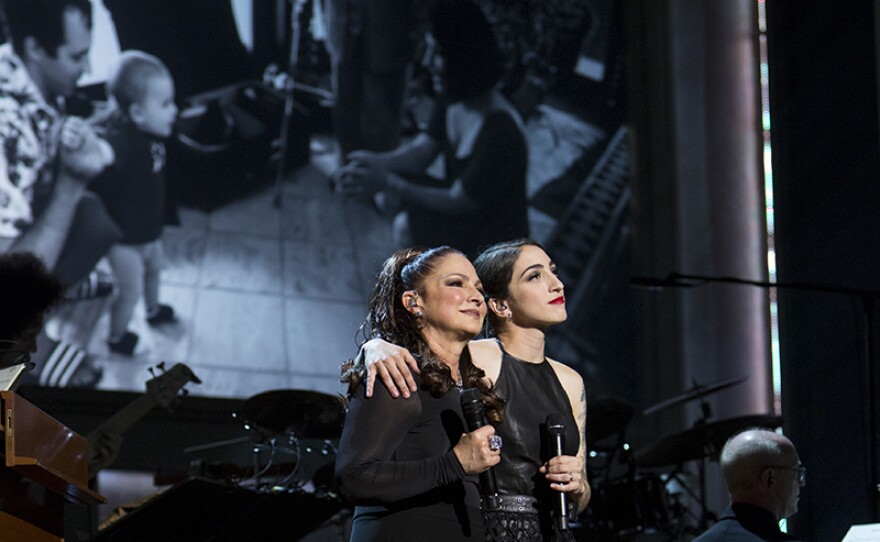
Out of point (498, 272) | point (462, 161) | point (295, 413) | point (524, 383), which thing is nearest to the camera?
point (524, 383)

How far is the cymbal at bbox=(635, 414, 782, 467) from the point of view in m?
6.91

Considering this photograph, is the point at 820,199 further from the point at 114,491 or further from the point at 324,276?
the point at 114,491

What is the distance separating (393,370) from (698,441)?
13.6ft

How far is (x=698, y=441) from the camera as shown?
22.9ft

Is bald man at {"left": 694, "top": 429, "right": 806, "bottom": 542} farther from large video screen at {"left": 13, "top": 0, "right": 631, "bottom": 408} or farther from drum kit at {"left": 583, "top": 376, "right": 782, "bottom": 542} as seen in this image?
large video screen at {"left": 13, "top": 0, "right": 631, "bottom": 408}

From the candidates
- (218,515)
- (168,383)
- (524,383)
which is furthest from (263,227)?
(524,383)

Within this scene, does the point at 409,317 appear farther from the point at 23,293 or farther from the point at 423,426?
the point at 23,293

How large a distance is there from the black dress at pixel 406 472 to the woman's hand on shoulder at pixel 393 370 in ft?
0.09

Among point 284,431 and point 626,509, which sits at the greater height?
point 284,431

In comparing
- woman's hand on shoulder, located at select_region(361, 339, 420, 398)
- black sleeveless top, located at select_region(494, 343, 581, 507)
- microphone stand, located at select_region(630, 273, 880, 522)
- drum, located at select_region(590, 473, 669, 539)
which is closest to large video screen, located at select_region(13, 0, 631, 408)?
drum, located at select_region(590, 473, 669, 539)

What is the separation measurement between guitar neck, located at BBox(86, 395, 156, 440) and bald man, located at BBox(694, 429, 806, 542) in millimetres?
3236

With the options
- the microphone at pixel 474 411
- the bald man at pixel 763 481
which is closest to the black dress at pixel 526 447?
the microphone at pixel 474 411

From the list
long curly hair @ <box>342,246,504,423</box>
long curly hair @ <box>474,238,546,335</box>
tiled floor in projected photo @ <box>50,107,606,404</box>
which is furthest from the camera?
tiled floor in projected photo @ <box>50,107,606,404</box>

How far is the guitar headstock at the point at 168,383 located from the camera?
6.92 metres
